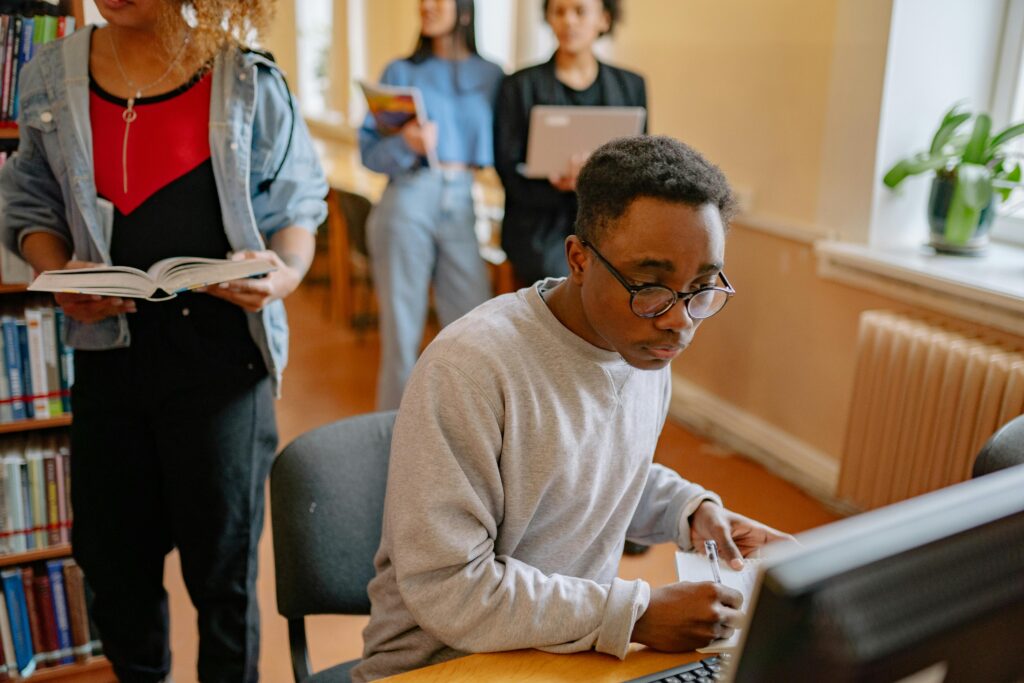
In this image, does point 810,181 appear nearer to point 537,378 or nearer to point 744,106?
point 744,106

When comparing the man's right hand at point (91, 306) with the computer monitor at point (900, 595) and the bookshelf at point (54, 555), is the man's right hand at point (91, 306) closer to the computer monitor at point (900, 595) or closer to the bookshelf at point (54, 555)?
the bookshelf at point (54, 555)

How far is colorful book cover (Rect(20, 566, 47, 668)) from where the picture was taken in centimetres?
197

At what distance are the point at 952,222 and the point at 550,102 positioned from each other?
1.25m

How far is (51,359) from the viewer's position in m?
1.87

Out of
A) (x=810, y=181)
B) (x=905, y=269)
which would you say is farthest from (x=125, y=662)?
(x=810, y=181)

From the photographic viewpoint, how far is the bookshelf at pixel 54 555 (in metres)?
1.78

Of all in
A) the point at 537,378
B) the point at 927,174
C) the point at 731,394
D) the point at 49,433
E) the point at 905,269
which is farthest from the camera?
the point at 731,394

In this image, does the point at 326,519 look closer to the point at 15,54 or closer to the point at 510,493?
the point at 510,493

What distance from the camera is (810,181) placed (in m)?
3.03

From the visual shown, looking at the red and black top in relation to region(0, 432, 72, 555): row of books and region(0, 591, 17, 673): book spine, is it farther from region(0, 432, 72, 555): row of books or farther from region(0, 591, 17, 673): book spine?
region(0, 591, 17, 673): book spine

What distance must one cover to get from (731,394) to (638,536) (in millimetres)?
2280

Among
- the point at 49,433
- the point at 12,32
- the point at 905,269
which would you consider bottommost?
the point at 49,433

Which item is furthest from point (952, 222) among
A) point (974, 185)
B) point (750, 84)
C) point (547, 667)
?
point (547, 667)

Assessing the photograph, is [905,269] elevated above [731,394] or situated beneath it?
elevated above
